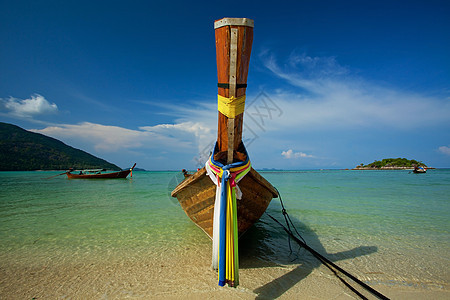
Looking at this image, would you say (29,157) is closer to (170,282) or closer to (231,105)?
(170,282)

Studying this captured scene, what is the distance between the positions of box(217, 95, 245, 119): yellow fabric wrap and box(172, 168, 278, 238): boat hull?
1042 mm

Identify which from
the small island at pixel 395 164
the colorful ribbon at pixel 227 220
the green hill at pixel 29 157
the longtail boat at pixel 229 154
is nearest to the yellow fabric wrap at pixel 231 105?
the longtail boat at pixel 229 154

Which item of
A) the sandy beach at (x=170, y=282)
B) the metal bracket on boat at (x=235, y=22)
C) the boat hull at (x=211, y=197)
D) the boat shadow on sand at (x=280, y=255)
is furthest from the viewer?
the boat hull at (x=211, y=197)

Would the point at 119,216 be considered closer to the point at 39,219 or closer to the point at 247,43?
the point at 39,219

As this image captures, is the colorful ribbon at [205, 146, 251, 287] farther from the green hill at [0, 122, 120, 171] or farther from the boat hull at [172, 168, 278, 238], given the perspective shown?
the green hill at [0, 122, 120, 171]

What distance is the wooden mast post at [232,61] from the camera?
1.98 metres

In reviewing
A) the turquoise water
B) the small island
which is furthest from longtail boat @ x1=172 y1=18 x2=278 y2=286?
the small island

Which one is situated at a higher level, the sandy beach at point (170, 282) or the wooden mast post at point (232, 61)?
the wooden mast post at point (232, 61)

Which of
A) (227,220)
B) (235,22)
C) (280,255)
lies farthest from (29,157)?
(235,22)

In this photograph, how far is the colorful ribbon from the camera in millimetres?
2256

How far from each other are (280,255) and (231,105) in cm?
281

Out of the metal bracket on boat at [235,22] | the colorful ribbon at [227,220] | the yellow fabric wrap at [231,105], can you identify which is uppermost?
the metal bracket on boat at [235,22]

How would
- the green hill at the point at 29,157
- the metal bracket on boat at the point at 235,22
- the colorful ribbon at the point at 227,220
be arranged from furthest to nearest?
1. the green hill at the point at 29,157
2. the colorful ribbon at the point at 227,220
3. the metal bracket on boat at the point at 235,22

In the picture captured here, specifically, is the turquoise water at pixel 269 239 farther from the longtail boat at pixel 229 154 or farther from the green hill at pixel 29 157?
the green hill at pixel 29 157
